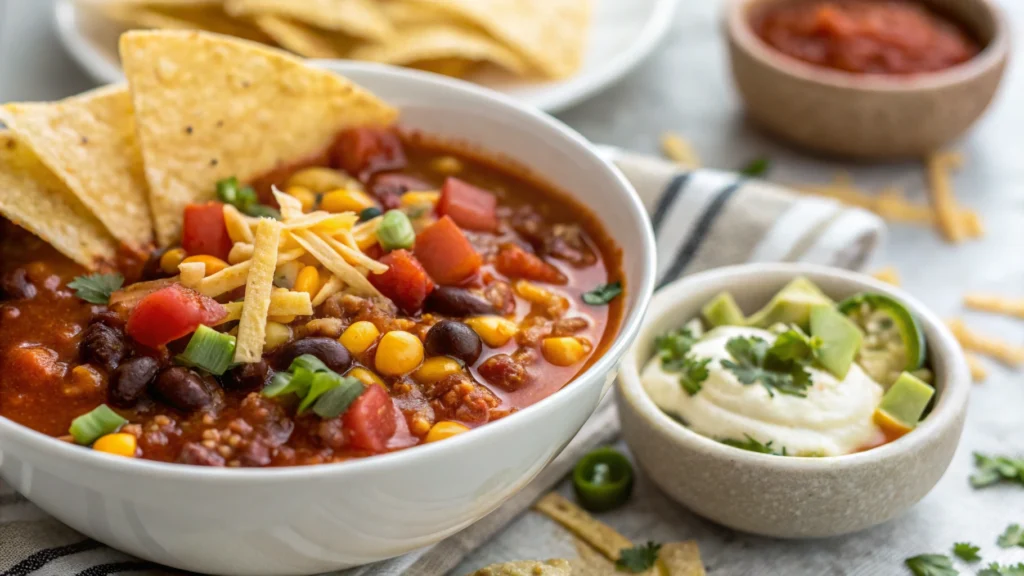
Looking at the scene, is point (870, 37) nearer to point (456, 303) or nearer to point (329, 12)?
point (329, 12)

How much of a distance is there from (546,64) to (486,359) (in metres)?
2.79

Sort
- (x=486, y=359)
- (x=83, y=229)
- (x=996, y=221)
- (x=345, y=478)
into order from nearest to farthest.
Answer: (x=345, y=478)
(x=486, y=359)
(x=83, y=229)
(x=996, y=221)

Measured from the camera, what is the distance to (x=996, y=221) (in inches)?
232

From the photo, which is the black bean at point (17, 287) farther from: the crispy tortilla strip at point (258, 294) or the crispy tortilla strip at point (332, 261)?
the crispy tortilla strip at point (332, 261)

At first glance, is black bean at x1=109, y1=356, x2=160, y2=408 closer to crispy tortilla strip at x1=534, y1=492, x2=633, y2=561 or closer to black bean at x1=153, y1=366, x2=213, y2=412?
black bean at x1=153, y1=366, x2=213, y2=412

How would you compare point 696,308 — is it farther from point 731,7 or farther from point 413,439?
point 731,7

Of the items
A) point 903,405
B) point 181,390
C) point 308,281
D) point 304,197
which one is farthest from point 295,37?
point 903,405

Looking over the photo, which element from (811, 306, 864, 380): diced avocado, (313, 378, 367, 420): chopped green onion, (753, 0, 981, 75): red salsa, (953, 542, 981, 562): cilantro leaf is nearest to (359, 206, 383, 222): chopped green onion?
(313, 378, 367, 420): chopped green onion

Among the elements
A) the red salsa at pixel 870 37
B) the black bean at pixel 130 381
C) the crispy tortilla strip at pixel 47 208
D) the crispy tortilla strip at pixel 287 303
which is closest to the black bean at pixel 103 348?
the black bean at pixel 130 381

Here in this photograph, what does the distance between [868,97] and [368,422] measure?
12.3 feet

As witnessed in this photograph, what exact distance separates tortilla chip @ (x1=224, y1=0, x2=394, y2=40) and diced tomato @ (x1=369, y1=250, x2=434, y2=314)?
2.43m

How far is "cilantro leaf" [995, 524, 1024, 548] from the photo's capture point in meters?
3.90

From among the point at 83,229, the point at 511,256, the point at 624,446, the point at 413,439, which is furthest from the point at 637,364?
the point at 83,229

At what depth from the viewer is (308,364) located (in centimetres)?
326
